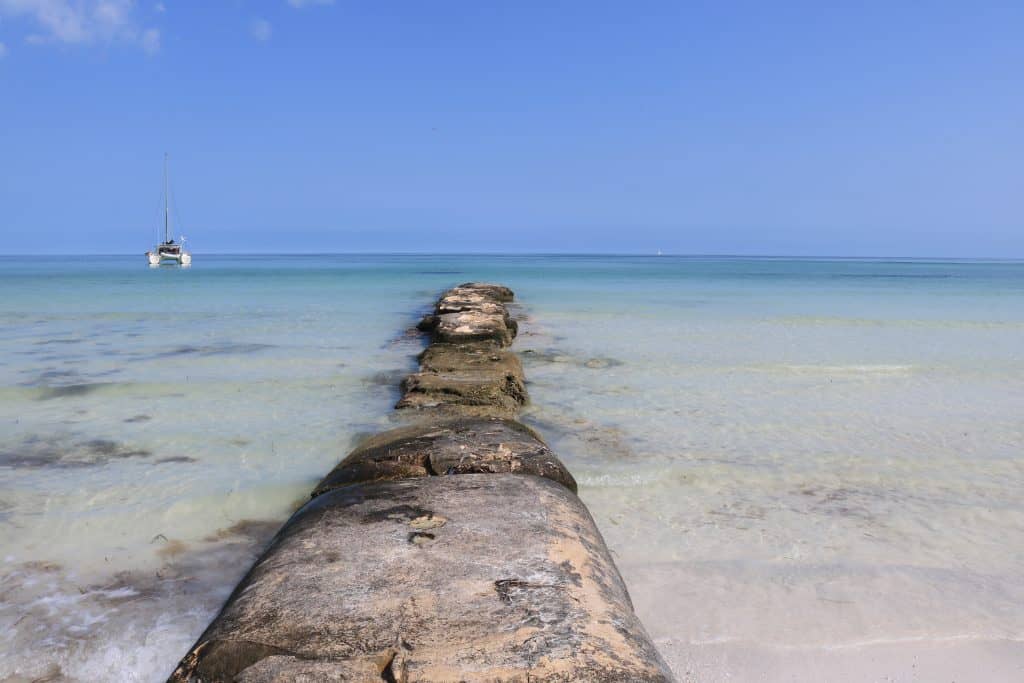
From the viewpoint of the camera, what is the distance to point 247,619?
1878 mm

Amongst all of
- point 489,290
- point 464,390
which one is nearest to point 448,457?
point 464,390

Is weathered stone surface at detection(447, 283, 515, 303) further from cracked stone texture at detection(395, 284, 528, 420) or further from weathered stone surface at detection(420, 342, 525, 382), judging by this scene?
weathered stone surface at detection(420, 342, 525, 382)

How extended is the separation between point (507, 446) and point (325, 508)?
94 centimetres

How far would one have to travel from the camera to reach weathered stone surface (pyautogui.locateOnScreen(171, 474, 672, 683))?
1.66 m

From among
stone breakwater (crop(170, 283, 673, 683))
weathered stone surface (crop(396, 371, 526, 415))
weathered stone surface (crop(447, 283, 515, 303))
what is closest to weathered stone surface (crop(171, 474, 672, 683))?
stone breakwater (crop(170, 283, 673, 683))

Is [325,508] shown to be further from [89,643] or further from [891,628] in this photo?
[891,628]

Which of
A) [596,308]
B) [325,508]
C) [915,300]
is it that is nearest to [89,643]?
[325,508]

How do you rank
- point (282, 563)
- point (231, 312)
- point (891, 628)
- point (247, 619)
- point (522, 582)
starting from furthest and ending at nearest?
point (231, 312), point (891, 628), point (282, 563), point (522, 582), point (247, 619)

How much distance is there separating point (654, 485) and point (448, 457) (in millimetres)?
1726

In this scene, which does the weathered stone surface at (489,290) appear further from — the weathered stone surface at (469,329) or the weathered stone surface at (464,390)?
the weathered stone surface at (464,390)

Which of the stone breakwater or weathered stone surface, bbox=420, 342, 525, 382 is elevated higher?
the stone breakwater

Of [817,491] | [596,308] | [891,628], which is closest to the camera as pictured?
[891,628]

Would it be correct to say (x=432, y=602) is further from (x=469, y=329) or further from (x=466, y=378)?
(x=469, y=329)

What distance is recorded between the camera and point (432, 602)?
1.92m
